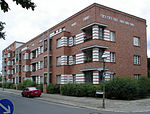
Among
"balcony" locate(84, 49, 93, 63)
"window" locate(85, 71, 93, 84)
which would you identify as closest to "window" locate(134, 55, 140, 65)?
"balcony" locate(84, 49, 93, 63)

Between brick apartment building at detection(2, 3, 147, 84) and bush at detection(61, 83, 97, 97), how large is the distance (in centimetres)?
156

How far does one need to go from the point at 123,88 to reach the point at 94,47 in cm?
730

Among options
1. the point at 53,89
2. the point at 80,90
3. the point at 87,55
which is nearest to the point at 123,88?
the point at 80,90

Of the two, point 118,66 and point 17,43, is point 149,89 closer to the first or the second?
point 118,66

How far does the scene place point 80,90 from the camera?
2444cm

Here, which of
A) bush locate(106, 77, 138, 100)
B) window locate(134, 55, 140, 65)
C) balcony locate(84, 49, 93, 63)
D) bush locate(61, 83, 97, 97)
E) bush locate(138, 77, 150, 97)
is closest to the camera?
bush locate(106, 77, 138, 100)

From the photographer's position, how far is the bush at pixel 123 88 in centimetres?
2000

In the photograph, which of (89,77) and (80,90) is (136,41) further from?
(80,90)

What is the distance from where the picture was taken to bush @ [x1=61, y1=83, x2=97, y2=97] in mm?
23469

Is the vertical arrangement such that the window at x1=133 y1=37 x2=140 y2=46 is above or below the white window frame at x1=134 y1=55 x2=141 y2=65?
above

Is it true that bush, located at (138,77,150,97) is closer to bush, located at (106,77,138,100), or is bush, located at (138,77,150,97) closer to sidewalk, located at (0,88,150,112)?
bush, located at (106,77,138,100)

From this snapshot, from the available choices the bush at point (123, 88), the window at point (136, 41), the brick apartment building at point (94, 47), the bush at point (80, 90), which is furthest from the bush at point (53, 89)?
the window at point (136, 41)

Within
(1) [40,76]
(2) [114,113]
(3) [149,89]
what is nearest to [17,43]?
(1) [40,76]

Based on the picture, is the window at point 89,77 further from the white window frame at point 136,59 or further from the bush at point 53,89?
the white window frame at point 136,59
